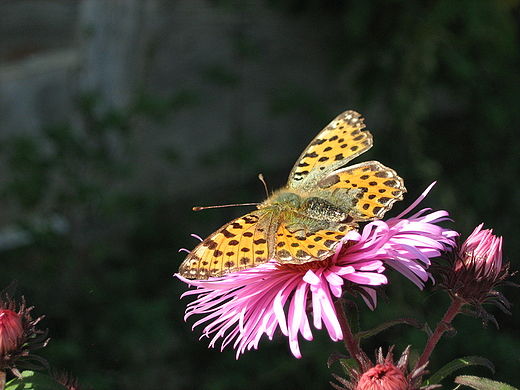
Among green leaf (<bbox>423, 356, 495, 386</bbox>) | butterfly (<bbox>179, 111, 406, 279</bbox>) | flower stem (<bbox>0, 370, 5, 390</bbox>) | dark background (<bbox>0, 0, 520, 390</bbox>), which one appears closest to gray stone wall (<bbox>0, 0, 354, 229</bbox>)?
dark background (<bbox>0, 0, 520, 390</bbox>)

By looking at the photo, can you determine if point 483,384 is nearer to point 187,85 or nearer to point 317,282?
point 317,282

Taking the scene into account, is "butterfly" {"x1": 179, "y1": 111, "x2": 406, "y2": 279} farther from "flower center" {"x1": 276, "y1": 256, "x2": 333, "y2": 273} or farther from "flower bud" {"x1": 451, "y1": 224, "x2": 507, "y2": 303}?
"flower bud" {"x1": 451, "y1": 224, "x2": 507, "y2": 303}

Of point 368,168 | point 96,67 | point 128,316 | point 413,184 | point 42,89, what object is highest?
point 368,168

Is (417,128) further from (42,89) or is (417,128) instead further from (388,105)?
(42,89)

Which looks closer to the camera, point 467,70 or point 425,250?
point 425,250

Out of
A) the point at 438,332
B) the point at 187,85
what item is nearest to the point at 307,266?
the point at 438,332

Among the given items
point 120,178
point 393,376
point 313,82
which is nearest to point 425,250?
point 393,376

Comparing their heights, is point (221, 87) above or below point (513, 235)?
above
